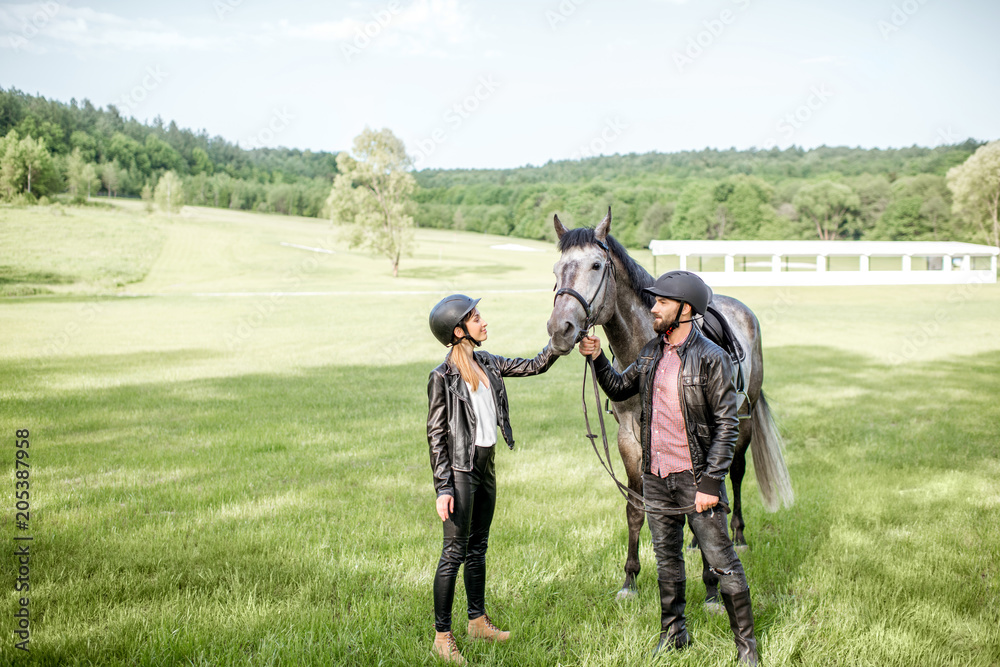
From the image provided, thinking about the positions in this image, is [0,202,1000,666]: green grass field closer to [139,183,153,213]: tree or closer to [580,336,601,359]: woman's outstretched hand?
[580,336,601,359]: woman's outstretched hand

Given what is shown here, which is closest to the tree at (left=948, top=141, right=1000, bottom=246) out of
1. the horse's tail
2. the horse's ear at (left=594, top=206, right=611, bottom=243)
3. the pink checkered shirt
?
the horse's tail

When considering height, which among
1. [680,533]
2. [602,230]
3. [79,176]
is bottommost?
[680,533]

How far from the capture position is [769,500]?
579cm

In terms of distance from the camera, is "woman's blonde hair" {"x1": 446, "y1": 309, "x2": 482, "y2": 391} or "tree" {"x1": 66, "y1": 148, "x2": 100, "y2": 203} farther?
"tree" {"x1": 66, "y1": 148, "x2": 100, "y2": 203}

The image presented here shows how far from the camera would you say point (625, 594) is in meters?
4.20

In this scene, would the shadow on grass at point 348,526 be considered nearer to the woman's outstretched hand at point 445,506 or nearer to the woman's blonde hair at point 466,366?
the woman's outstretched hand at point 445,506

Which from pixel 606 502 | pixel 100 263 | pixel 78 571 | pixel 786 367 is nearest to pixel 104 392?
pixel 78 571

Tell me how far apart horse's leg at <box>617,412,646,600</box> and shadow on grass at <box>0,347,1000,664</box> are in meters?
0.20

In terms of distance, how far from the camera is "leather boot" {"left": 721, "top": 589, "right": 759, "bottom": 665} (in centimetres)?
334

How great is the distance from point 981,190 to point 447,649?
67752mm

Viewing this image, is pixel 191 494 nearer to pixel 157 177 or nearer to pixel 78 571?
pixel 78 571

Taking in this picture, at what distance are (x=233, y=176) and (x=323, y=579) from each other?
118795 millimetres

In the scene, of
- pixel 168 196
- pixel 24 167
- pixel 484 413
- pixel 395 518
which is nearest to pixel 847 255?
pixel 395 518

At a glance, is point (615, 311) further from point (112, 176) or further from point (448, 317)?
point (112, 176)
